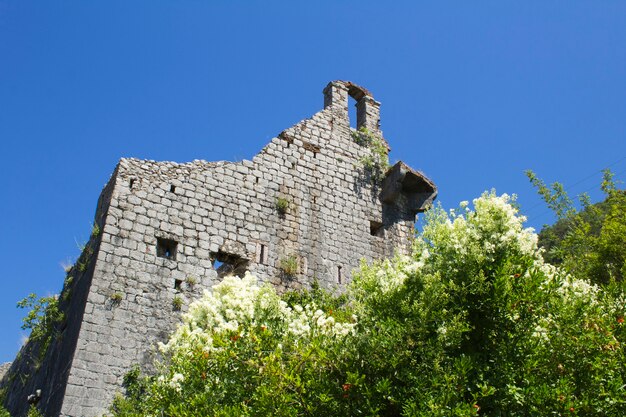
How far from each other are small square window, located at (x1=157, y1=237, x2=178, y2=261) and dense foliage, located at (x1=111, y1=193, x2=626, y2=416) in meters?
4.22

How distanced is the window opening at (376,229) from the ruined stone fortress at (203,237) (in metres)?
0.04

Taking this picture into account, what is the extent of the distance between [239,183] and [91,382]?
5654mm

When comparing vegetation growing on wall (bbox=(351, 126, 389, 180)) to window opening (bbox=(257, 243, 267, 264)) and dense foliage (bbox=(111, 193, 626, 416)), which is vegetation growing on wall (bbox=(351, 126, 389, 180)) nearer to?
window opening (bbox=(257, 243, 267, 264))

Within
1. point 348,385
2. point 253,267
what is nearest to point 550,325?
point 348,385

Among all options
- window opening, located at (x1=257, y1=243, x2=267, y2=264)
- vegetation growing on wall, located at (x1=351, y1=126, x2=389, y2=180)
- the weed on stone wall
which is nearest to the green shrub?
window opening, located at (x1=257, y1=243, x2=267, y2=264)

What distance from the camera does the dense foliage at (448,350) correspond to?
6.84m

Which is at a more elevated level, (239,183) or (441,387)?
(239,183)

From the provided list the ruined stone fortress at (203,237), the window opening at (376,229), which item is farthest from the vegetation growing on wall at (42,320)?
the window opening at (376,229)

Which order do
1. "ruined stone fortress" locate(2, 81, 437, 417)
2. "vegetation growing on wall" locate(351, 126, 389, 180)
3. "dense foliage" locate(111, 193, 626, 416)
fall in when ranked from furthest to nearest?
"vegetation growing on wall" locate(351, 126, 389, 180) < "ruined stone fortress" locate(2, 81, 437, 417) < "dense foliage" locate(111, 193, 626, 416)

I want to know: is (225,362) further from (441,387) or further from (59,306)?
(59,306)

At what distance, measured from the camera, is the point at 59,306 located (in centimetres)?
1381

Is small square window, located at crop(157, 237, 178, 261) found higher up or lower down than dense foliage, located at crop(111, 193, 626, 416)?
higher up

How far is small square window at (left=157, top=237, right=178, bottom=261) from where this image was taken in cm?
1312

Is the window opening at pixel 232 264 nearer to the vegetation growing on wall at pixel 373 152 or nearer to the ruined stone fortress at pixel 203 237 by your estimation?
the ruined stone fortress at pixel 203 237
